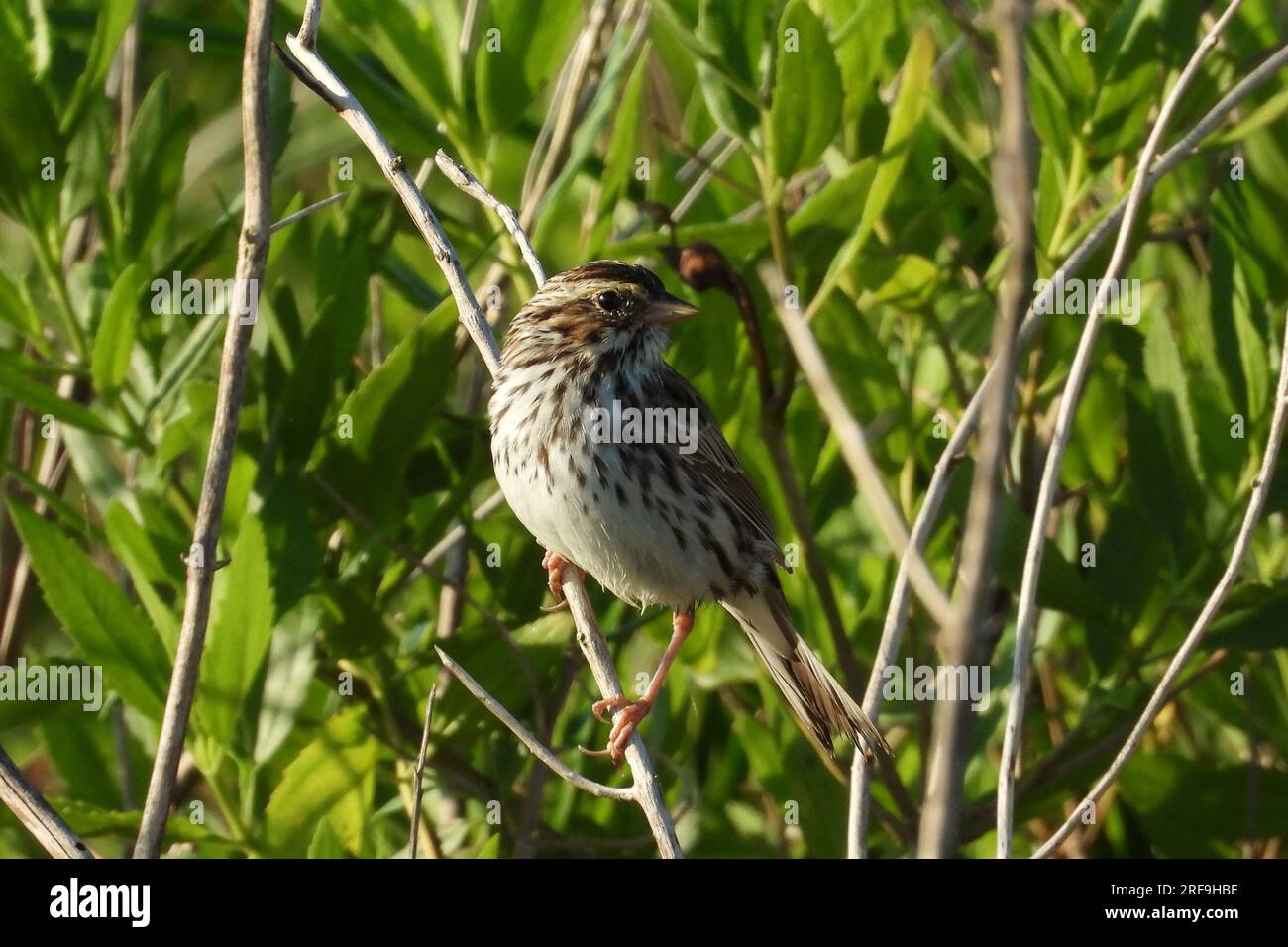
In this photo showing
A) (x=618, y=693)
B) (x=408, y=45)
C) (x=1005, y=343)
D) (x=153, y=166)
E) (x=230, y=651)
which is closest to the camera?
(x=1005, y=343)

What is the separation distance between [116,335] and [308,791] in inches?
46.8

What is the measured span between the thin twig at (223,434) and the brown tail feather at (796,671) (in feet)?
4.77

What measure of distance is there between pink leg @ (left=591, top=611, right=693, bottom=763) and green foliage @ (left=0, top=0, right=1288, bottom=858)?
6.3 inches

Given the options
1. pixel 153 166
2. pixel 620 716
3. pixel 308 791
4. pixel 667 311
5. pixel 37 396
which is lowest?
pixel 308 791

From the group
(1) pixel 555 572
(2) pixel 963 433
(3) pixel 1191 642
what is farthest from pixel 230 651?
(3) pixel 1191 642

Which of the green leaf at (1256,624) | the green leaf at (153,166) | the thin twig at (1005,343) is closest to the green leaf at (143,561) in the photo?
the green leaf at (153,166)

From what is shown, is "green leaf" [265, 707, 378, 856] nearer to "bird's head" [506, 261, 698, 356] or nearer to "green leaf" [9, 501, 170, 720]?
"green leaf" [9, 501, 170, 720]

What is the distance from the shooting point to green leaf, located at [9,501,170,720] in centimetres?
378

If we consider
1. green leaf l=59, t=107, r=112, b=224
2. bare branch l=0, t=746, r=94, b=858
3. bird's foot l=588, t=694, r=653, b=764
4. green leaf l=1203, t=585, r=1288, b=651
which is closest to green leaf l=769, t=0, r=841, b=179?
bird's foot l=588, t=694, r=653, b=764

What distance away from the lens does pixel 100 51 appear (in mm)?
Answer: 4070

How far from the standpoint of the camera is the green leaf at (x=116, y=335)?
12.5 ft

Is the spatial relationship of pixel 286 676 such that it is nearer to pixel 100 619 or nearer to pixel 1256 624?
pixel 100 619

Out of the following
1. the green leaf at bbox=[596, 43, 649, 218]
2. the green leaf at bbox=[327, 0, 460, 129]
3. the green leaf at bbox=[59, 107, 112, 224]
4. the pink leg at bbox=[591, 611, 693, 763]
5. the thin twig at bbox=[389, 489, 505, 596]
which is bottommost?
the pink leg at bbox=[591, 611, 693, 763]
